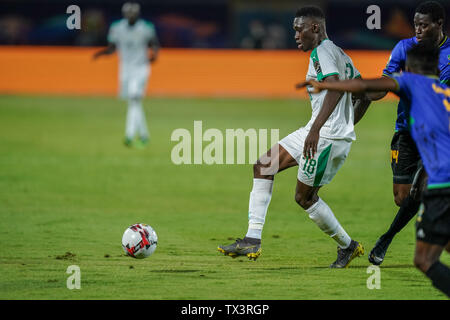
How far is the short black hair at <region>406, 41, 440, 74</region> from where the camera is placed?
5879mm

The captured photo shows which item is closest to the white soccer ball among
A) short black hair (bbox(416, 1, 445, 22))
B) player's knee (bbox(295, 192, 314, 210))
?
player's knee (bbox(295, 192, 314, 210))

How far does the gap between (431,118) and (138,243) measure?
338 centimetres

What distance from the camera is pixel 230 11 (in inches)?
1457

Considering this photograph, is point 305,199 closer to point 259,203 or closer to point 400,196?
point 259,203

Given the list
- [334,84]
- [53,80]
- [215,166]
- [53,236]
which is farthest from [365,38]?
[334,84]

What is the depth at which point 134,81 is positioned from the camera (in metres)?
18.6

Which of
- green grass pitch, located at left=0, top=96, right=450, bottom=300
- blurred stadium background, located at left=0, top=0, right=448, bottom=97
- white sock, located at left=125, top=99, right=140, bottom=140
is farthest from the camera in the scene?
blurred stadium background, located at left=0, top=0, right=448, bottom=97

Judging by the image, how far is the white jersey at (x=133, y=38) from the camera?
18.5 meters

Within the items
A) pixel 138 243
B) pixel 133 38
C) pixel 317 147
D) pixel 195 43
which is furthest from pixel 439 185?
pixel 195 43

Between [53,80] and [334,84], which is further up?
[334,84]

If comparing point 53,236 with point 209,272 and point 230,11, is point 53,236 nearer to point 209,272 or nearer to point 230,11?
point 209,272

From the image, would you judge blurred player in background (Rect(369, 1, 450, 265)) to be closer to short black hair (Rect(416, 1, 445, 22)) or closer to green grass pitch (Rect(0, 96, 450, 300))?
short black hair (Rect(416, 1, 445, 22))

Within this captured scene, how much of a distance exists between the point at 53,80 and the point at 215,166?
14807 millimetres

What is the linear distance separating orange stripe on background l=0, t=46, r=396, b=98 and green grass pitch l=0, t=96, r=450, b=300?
26.2 feet
